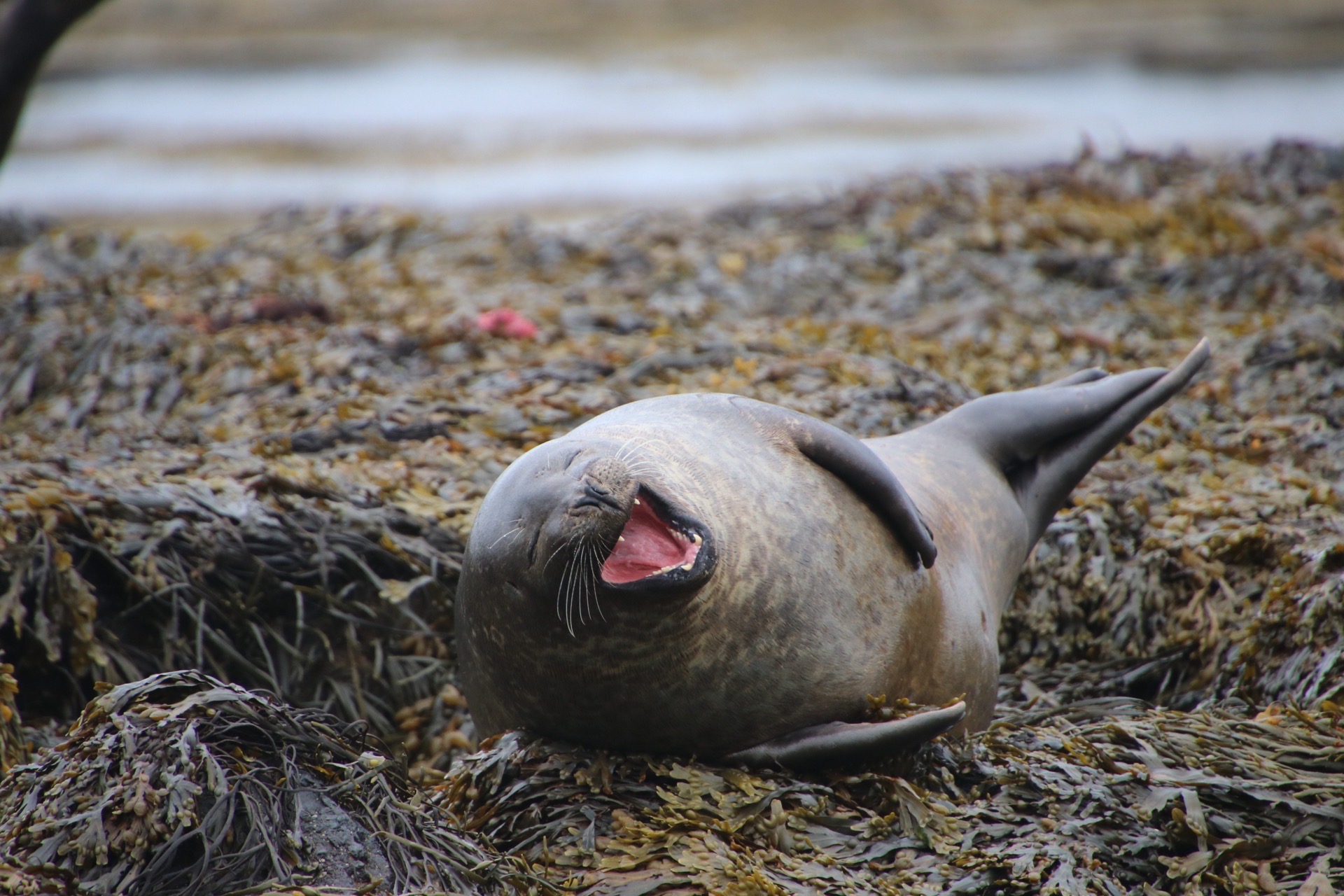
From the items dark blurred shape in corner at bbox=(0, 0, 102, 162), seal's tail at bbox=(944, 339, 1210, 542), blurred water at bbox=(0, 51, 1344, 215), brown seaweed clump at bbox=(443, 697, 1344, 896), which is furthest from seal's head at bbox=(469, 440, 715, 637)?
blurred water at bbox=(0, 51, 1344, 215)

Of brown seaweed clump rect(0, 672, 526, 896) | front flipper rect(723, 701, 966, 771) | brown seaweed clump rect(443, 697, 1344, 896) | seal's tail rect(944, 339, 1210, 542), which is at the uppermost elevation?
seal's tail rect(944, 339, 1210, 542)

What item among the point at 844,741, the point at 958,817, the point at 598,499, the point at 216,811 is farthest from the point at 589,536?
the point at 958,817

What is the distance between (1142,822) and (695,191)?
8.27 meters

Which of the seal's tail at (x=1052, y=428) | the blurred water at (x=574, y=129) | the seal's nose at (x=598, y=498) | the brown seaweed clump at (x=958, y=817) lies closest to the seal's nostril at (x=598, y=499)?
the seal's nose at (x=598, y=498)

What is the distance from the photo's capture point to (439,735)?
11.6 ft

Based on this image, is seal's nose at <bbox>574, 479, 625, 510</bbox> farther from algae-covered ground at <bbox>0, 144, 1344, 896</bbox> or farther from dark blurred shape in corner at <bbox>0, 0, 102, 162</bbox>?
dark blurred shape in corner at <bbox>0, 0, 102, 162</bbox>

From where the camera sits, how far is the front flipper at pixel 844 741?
8.57ft

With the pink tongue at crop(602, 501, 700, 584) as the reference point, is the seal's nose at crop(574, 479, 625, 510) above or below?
above

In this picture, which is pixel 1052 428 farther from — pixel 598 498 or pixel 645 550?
pixel 598 498

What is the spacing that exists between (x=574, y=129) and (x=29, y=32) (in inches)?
294

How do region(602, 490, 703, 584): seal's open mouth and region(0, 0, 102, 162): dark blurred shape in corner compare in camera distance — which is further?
region(0, 0, 102, 162): dark blurred shape in corner

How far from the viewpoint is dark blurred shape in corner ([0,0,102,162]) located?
5.78 m

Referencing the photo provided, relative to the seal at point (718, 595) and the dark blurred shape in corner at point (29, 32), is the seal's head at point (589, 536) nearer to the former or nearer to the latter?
the seal at point (718, 595)

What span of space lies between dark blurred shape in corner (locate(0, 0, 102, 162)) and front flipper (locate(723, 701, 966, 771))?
4.83m
